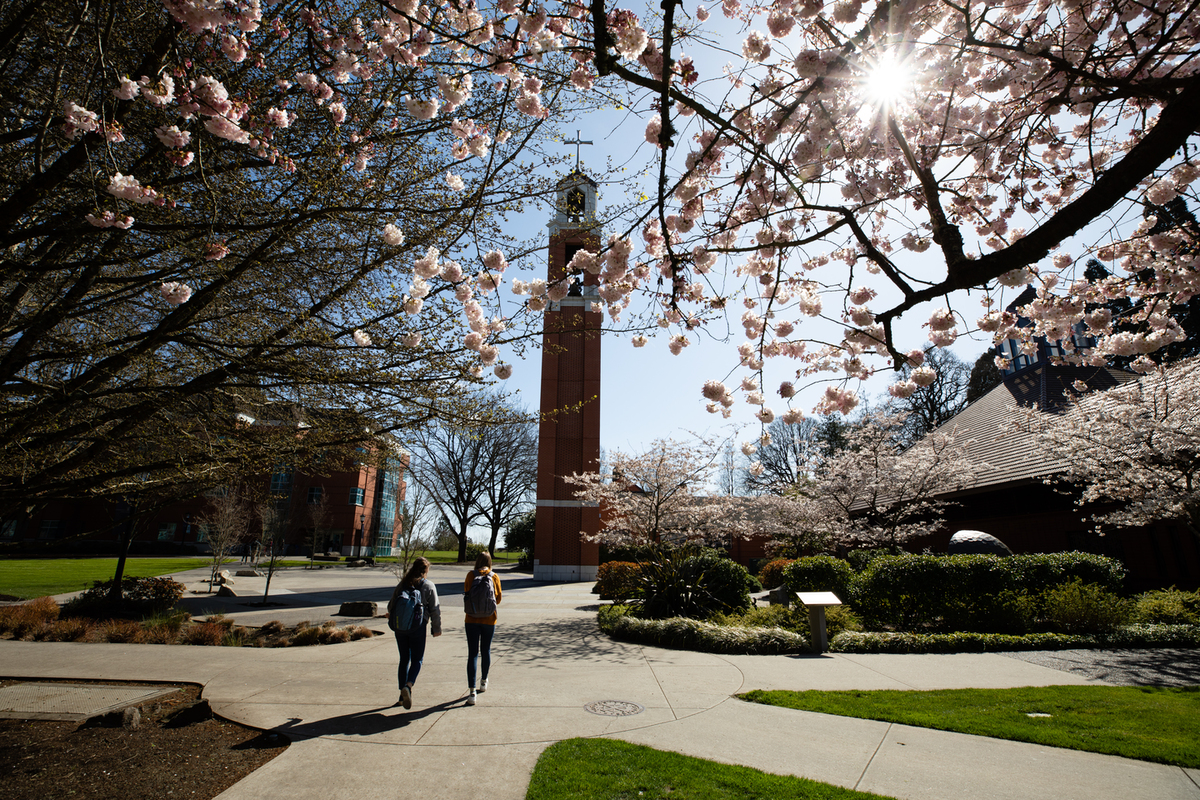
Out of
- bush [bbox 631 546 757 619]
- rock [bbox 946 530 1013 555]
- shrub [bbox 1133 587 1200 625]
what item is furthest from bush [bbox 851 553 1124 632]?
bush [bbox 631 546 757 619]

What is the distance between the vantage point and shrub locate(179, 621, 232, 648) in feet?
28.6

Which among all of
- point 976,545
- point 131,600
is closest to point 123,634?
point 131,600

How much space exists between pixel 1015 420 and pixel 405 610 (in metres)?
16.5

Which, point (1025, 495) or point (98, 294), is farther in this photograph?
point (1025, 495)

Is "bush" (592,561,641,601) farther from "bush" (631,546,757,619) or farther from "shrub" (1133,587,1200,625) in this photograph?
"shrub" (1133,587,1200,625)

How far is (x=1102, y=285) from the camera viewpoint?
5.40m

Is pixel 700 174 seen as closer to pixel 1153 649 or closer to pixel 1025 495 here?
pixel 1153 649

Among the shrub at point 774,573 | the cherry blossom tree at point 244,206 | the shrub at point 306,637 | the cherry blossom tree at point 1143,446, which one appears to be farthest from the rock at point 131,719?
the shrub at point 774,573

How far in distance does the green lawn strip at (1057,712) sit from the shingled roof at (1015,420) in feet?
32.5

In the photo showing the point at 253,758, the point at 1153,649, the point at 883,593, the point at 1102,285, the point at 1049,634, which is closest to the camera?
the point at 253,758

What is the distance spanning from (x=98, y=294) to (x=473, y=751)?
18.4 feet

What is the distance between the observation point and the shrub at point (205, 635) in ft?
28.6

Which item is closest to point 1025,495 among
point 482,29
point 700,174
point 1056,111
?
point 1056,111

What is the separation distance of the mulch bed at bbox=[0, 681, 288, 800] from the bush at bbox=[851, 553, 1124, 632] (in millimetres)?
10489
